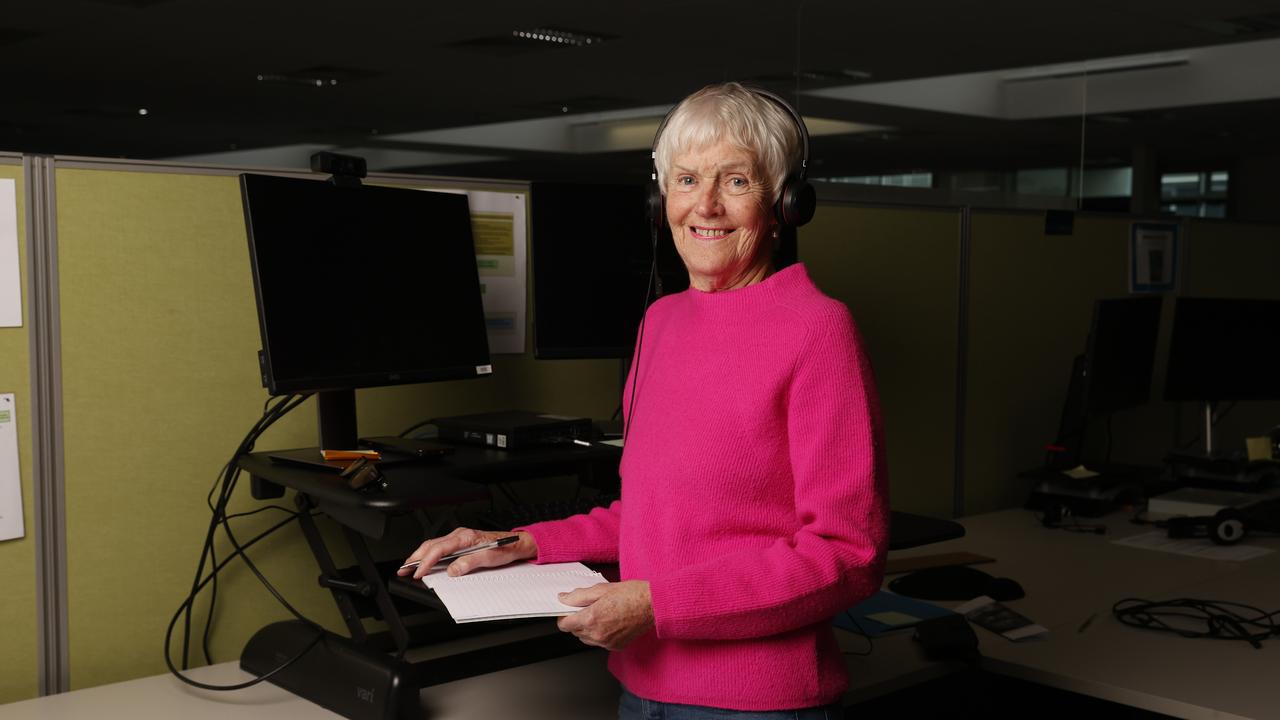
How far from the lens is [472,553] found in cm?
123

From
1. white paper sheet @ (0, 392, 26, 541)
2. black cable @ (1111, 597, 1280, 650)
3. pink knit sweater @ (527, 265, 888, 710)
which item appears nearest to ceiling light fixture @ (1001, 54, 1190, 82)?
black cable @ (1111, 597, 1280, 650)

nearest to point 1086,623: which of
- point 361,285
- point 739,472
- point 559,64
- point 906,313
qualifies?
point 906,313

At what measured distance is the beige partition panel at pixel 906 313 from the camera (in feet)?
7.69

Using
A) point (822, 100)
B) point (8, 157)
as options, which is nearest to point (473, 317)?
point (8, 157)

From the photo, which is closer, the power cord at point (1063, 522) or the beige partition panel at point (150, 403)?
the beige partition panel at point (150, 403)

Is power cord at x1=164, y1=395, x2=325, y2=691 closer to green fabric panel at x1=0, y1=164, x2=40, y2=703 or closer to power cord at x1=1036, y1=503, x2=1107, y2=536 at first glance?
green fabric panel at x1=0, y1=164, x2=40, y2=703

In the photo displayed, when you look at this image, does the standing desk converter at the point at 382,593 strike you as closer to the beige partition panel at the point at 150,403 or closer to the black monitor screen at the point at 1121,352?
the beige partition panel at the point at 150,403

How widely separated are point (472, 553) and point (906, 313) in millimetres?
1472

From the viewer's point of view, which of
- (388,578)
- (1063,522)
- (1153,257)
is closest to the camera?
(388,578)

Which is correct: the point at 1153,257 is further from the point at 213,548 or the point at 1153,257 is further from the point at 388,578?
the point at 213,548

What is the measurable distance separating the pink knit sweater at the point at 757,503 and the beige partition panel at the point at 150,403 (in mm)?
737

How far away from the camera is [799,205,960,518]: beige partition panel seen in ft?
7.69

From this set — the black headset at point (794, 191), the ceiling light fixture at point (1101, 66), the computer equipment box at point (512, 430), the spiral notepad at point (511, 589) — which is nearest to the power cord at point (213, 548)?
the computer equipment box at point (512, 430)

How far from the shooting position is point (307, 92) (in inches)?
334
